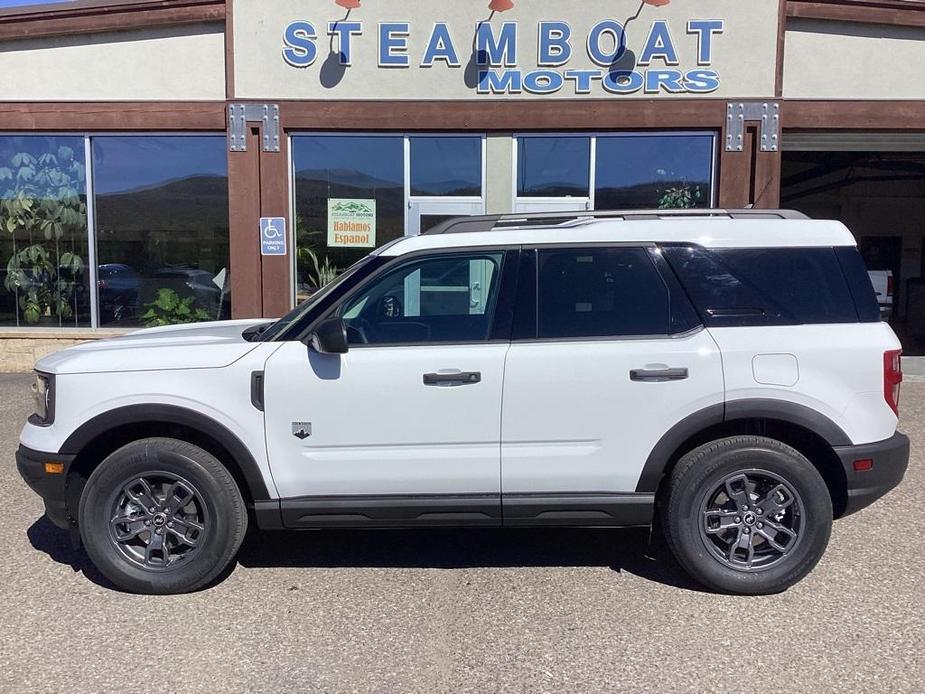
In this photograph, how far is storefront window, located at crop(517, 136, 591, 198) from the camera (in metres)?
10.1

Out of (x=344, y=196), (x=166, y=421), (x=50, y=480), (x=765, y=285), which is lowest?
(x=50, y=480)

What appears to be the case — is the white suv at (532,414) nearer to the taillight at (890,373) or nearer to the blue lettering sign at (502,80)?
the taillight at (890,373)

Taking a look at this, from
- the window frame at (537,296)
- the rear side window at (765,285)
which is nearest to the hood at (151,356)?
the window frame at (537,296)

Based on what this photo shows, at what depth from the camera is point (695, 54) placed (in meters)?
9.75

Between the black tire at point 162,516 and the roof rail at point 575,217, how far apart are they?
1.76 m

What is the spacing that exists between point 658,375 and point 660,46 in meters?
7.24

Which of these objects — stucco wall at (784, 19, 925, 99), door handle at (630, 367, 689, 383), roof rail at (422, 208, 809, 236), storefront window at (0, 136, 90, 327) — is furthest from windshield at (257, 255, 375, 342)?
stucco wall at (784, 19, 925, 99)

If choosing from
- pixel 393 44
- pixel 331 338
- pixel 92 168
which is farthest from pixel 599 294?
pixel 92 168

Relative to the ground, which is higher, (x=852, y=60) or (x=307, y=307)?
(x=852, y=60)

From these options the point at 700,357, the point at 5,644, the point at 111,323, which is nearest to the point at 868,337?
the point at 700,357

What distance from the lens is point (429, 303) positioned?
4.15 meters

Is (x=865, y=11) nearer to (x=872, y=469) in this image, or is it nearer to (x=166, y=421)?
(x=872, y=469)

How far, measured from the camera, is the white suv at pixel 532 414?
3.85m

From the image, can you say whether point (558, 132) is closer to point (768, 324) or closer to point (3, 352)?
point (768, 324)
